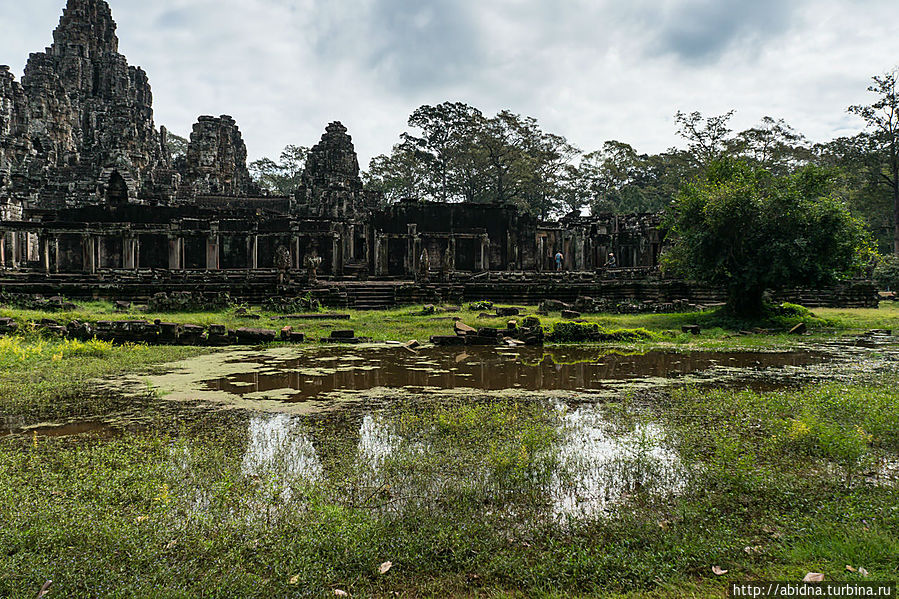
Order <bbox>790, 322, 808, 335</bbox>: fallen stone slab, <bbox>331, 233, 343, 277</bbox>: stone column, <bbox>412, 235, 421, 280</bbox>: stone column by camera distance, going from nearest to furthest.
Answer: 1. <bbox>790, 322, 808, 335</bbox>: fallen stone slab
2. <bbox>331, 233, 343, 277</bbox>: stone column
3. <bbox>412, 235, 421, 280</bbox>: stone column

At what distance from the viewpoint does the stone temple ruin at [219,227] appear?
70.4 feet

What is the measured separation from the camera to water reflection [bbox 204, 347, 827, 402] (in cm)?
790

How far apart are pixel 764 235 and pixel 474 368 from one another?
1136 cm

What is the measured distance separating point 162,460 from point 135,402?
8.82ft

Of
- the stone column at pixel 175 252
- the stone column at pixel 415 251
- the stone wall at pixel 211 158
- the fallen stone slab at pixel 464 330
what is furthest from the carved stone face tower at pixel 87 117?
the fallen stone slab at pixel 464 330

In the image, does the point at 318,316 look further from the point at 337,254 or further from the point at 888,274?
the point at 888,274

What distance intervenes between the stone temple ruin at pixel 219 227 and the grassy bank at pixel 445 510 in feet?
49.5

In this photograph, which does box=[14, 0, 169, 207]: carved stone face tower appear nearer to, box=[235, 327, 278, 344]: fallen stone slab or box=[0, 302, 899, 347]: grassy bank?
box=[0, 302, 899, 347]: grassy bank

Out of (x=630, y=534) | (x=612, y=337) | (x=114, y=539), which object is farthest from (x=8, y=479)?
(x=612, y=337)

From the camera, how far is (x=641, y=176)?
179 ft

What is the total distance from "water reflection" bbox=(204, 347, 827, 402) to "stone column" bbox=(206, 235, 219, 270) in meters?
19.2

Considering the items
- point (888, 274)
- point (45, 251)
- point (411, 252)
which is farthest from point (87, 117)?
point (888, 274)

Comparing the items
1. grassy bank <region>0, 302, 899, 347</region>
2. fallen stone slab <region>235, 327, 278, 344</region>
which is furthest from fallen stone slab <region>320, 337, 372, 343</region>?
fallen stone slab <region>235, 327, 278, 344</region>

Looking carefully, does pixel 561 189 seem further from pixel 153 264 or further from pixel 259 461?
pixel 259 461
